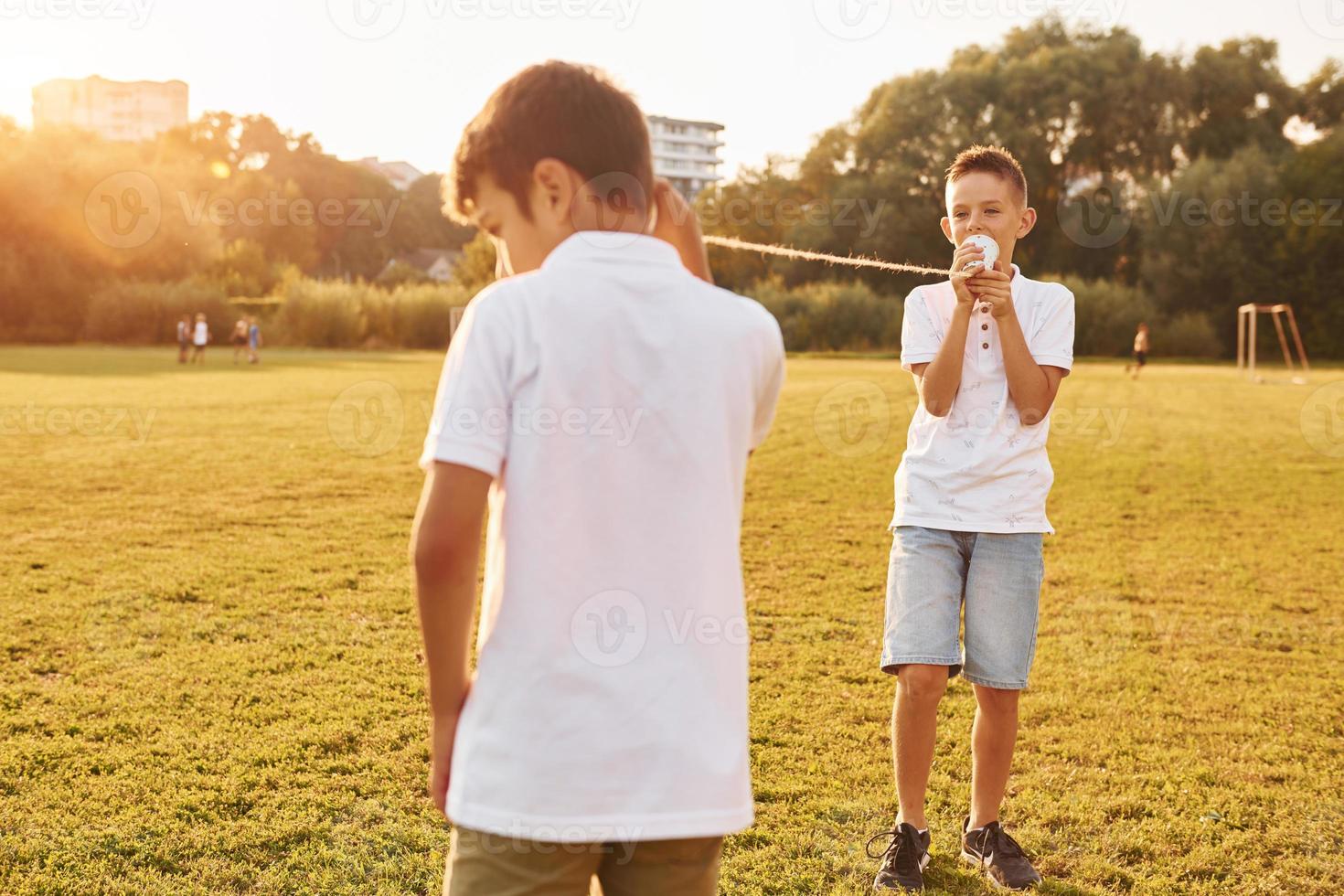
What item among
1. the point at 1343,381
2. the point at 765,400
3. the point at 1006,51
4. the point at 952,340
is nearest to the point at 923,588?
the point at 952,340

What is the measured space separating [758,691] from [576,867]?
12.4 ft

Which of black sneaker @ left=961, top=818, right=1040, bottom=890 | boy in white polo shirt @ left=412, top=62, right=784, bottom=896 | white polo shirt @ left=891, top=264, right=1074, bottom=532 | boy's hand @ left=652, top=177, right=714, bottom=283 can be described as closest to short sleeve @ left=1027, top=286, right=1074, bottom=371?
white polo shirt @ left=891, top=264, right=1074, bottom=532

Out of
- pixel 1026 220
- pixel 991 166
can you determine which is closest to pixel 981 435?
pixel 1026 220

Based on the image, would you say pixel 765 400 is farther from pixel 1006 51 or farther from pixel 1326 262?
pixel 1006 51

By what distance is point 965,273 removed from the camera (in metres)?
3.29

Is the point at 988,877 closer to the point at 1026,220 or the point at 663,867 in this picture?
the point at 1026,220

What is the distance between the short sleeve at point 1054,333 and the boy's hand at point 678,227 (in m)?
1.81

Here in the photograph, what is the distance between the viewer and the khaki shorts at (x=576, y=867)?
1618mm

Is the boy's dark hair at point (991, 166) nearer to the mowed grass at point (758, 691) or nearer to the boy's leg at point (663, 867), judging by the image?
the mowed grass at point (758, 691)

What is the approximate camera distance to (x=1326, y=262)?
5369 cm

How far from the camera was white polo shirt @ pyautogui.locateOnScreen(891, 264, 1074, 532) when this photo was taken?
11.2 ft

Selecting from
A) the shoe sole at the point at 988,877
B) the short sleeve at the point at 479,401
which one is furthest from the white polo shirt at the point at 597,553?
the shoe sole at the point at 988,877

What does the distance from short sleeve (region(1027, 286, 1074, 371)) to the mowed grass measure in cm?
163

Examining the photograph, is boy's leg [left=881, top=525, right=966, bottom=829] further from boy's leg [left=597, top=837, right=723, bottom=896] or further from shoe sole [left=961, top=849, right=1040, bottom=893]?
boy's leg [left=597, top=837, right=723, bottom=896]
